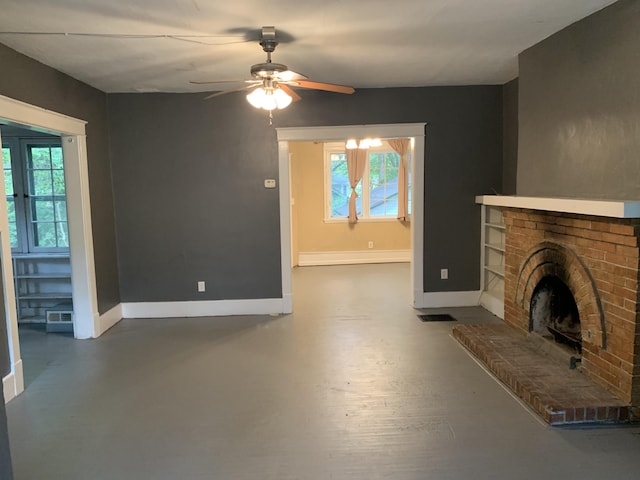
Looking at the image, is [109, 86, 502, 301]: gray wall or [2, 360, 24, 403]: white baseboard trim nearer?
[2, 360, 24, 403]: white baseboard trim

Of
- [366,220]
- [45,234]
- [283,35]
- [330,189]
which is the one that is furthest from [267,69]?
[366,220]

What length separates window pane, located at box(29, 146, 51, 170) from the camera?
5.24 metres

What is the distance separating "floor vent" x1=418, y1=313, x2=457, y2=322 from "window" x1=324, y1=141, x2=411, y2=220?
3.58 metres

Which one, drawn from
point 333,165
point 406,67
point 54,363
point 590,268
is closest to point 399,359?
point 590,268

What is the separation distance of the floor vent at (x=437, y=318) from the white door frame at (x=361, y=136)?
315 millimetres

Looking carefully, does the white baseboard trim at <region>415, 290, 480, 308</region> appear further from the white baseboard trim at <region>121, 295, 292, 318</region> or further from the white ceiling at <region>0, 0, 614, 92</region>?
the white ceiling at <region>0, 0, 614, 92</region>

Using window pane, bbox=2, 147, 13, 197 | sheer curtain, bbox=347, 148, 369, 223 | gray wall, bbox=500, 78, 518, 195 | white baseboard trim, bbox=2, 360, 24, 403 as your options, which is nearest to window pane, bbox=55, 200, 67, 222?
window pane, bbox=2, 147, 13, 197

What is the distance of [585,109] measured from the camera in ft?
10.1

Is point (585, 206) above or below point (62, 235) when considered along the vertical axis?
above

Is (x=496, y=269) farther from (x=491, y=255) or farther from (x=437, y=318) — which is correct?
(x=437, y=318)

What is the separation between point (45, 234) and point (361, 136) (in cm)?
387

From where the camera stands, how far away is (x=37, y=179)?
526 centimetres

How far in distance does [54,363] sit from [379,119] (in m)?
3.93

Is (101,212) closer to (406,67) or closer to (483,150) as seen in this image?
(406,67)
